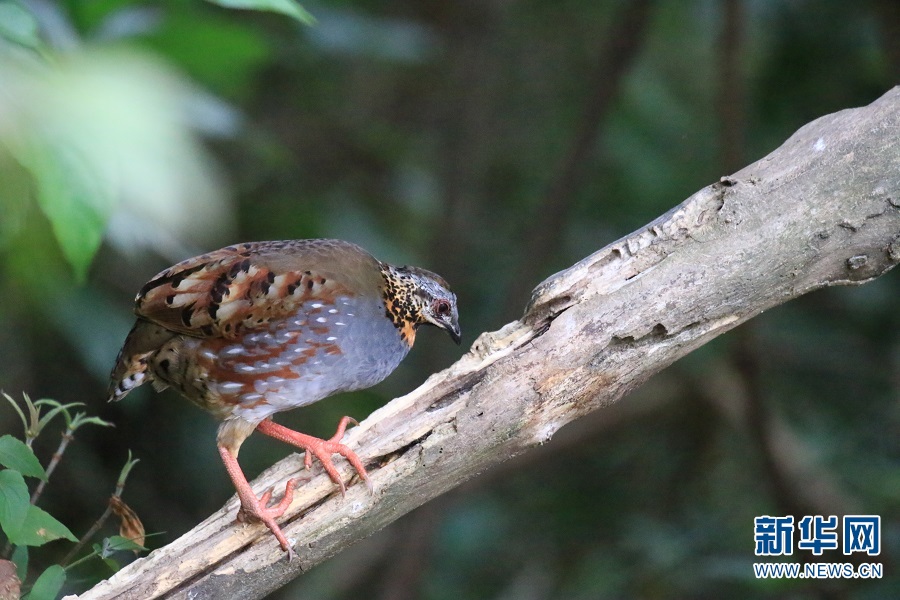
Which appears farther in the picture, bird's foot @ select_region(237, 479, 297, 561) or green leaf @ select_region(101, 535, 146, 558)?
bird's foot @ select_region(237, 479, 297, 561)

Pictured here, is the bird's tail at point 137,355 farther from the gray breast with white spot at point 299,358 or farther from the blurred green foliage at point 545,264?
the blurred green foliage at point 545,264

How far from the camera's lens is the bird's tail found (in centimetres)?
A: 333

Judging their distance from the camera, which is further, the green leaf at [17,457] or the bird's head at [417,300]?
the bird's head at [417,300]

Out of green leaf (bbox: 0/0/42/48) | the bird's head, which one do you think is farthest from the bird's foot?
green leaf (bbox: 0/0/42/48)

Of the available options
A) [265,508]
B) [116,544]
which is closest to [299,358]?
[265,508]

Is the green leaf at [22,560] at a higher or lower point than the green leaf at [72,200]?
lower

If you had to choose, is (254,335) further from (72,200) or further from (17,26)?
(17,26)

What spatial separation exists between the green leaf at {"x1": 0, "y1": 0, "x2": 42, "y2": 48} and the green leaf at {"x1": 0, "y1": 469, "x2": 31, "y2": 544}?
1092mm

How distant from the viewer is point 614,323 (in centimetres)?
282

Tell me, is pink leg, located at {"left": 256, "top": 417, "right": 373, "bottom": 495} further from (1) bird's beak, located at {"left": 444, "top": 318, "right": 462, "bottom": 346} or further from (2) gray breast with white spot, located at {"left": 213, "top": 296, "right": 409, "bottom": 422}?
(1) bird's beak, located at {"left": 444, "top": 318, "right": 462, "bottom": 346}

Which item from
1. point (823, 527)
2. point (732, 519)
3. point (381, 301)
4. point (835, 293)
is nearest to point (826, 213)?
point (381, 301)

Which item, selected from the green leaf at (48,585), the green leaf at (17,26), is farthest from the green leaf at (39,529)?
the green leaf at (17,26)

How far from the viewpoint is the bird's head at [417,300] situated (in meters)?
3.65

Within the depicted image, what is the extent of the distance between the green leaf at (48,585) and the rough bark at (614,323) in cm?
35
